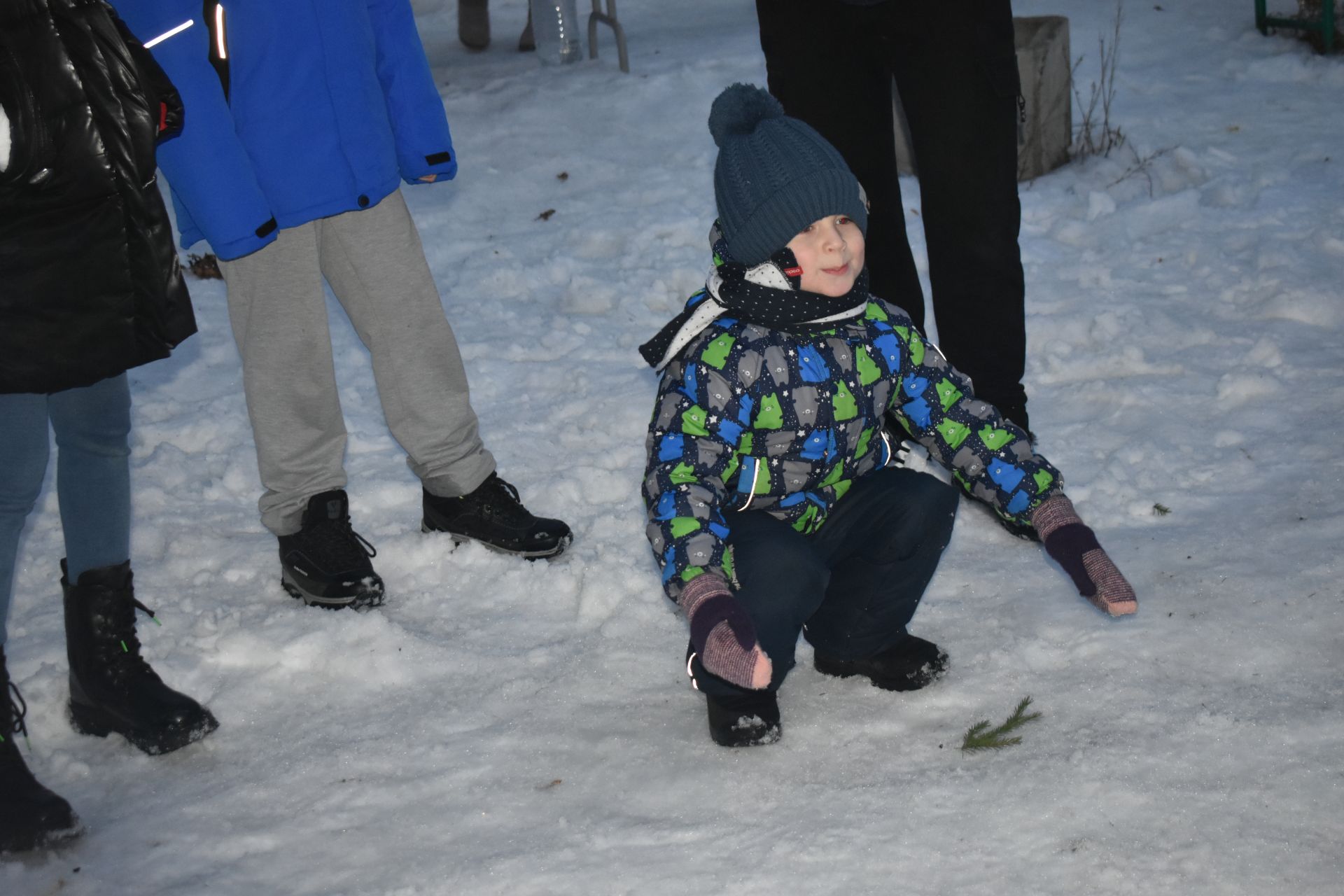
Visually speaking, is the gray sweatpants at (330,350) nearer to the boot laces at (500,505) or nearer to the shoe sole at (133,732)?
the boot laces at (500,505)

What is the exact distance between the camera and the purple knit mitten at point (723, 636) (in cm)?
210

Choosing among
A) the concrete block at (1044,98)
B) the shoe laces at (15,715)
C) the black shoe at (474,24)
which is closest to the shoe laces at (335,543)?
the shoe laces at (15,715)

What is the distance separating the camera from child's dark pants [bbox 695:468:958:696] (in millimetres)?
2340

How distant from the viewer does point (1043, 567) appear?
9.95 feet

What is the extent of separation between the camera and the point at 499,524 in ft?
10.5

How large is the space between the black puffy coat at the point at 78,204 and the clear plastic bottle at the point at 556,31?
5572 millimetres

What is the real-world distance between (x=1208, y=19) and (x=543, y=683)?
21.3 ft

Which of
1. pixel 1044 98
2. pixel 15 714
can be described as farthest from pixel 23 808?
pixel 1044 98

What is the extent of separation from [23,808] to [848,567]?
4.94 feet

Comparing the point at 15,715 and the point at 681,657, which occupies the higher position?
the point at 15,715

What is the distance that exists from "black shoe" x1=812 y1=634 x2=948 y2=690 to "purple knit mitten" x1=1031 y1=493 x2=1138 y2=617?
40 cm

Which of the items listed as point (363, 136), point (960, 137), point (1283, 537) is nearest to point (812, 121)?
point (960, 137)

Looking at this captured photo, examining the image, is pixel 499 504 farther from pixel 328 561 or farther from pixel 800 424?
pixel 800 424

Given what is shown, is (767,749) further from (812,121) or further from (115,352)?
(812,121)
